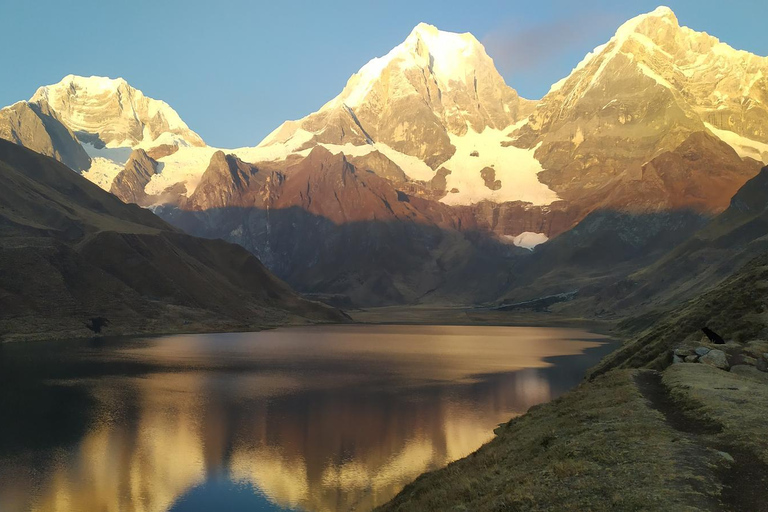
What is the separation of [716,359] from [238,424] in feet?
143

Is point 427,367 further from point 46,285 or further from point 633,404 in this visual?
point 46,285

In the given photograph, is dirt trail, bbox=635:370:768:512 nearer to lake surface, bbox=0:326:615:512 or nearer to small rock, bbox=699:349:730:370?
small rock, bbox=699:349:730:370

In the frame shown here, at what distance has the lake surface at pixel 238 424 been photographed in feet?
140

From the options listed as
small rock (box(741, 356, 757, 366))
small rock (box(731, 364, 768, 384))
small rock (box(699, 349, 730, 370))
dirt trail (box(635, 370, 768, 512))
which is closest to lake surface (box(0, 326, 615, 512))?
dirt trail (box(635, 370, 768, 512))

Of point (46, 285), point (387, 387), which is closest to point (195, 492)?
point (387, 387)

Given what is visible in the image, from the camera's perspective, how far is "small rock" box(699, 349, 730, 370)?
47.5 m

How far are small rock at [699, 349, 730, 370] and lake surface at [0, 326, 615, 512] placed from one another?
1958cm

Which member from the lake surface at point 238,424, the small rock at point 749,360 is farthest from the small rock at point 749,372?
the lake surface at point 238,424

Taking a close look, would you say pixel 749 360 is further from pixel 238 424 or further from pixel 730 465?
pixel 238 424

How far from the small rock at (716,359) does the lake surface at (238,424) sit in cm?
1958

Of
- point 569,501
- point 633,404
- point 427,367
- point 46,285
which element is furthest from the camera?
point 46,285

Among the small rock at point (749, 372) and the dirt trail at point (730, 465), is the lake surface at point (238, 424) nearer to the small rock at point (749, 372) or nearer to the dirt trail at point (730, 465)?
the dirt trail at point (730, 465)

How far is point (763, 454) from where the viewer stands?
23828mm

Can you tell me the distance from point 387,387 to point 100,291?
411ft
